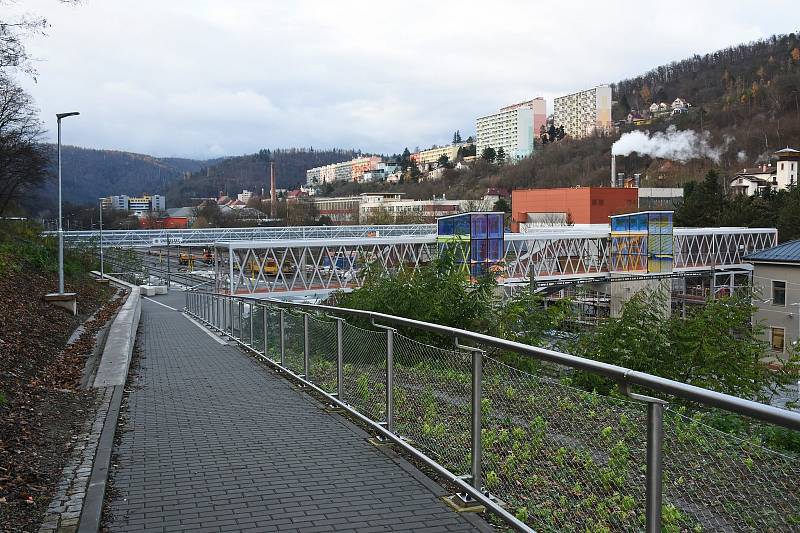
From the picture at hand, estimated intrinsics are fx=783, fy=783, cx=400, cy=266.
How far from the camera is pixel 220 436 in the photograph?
783 centimetres

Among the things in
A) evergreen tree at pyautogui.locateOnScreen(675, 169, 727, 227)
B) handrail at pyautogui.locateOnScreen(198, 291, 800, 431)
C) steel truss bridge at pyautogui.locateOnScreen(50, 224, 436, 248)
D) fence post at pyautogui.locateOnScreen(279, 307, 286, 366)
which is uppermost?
evergreen tree at pyautogui.locateOnScreen(675, 169, 727, 227)

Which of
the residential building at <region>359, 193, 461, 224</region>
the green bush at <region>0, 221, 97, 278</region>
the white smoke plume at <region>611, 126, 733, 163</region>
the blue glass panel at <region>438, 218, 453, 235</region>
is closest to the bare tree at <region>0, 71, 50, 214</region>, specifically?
the green bush at <region>0, 221, 97, 278</region>

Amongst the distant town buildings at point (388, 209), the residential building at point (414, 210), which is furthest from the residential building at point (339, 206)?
the residential building at point (414, 210)

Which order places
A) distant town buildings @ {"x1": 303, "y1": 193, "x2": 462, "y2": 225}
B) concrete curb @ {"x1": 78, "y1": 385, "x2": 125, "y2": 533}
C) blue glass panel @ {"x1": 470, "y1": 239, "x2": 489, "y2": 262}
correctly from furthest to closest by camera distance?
distant town buildings @ {"x1": 303, "y1": 193, "x2": 462, "y2": 225} → blue glass panel @ {"x1": 470, "y1": 239, "x2": 489, "y2": 262} → concrete curb @ {"x1": 78, "y1": 385, "x2": 125, "y2": 533}

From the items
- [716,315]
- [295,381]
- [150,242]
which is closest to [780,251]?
[716,315]

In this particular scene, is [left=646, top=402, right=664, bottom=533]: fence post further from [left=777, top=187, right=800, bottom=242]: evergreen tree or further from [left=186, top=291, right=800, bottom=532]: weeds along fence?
[left=777, top=187, right=800, bottom=242]: evergreen tree

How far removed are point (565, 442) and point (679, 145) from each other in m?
145

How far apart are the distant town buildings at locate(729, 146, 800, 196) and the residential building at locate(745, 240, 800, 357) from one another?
7544cm

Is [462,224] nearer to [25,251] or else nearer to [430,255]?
[430,255]

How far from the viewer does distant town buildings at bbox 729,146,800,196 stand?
112 metres

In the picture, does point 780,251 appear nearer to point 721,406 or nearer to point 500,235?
point 500,235

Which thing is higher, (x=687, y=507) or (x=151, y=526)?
(x=687, y=507)

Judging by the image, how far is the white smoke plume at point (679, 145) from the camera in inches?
5502

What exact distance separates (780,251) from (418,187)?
5496 inches
